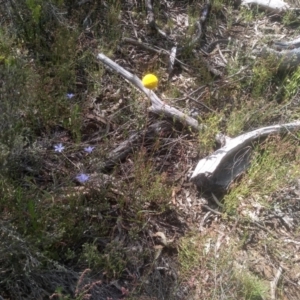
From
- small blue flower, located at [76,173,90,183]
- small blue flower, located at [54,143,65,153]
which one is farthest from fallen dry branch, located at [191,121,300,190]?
small blue flower, located at [54,143,65,153]

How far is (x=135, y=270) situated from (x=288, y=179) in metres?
1.41

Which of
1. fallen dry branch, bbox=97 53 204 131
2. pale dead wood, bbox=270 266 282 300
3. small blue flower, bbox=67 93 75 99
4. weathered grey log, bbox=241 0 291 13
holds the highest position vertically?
weathered grey log, bbox=241 0 291 13

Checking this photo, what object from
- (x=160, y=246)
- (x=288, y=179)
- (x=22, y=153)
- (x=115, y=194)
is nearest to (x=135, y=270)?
(x=160, y=246)

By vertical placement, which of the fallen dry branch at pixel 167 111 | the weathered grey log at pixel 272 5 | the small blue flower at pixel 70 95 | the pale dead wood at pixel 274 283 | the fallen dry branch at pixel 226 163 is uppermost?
the weathered grey log at pixel 272 5

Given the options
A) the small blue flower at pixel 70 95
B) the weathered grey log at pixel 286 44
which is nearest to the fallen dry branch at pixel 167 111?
the small blue flower at pixel 70 95

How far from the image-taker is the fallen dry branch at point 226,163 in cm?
302

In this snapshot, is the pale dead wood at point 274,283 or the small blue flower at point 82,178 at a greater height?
the small blue flower at point 82,178

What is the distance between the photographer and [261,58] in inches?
153

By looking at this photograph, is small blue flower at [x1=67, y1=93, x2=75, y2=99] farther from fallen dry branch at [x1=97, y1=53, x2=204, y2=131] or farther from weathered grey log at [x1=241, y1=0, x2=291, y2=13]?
weathered grey log at [x1=241, y1=0, x2=291, y2=13]

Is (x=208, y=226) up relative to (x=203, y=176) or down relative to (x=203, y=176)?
down

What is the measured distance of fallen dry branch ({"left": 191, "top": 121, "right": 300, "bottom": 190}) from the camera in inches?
119

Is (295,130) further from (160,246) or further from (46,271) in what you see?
(46,271)

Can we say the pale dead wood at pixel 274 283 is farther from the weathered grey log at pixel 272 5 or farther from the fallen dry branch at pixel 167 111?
the weathered grey log at pixel 272 5

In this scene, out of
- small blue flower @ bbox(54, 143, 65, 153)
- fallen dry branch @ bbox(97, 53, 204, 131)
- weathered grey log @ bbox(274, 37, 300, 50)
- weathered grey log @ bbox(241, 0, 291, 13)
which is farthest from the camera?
weathered grey log @ bbox(241, 0, 291, 13)
